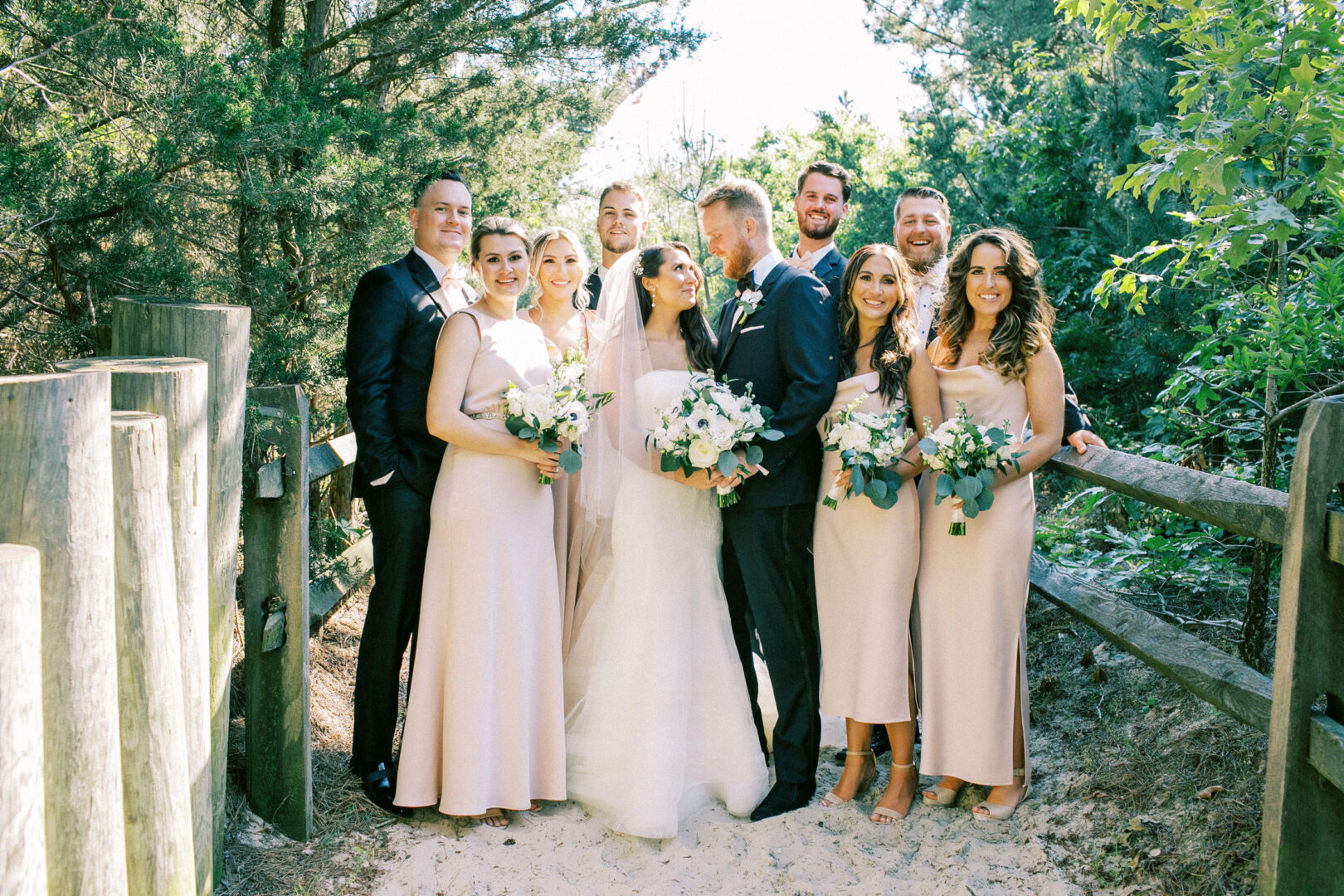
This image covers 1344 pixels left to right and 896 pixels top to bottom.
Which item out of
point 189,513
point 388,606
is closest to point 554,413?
point 388,606

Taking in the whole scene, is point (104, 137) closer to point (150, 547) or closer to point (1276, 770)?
point (150, 547)

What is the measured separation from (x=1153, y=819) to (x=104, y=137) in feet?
17.8

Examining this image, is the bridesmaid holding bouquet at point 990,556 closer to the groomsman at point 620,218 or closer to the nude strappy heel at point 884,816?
the nude strappy heel at point 884,816

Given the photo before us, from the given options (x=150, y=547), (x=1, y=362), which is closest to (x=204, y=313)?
(x=150, y=547)

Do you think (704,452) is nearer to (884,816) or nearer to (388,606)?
(388,606)

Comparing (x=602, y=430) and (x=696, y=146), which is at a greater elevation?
(x=696, y=146)

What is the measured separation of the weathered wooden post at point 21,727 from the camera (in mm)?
2201

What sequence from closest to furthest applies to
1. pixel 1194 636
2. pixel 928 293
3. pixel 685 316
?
pixel 1194 636 < pixel 685 316 < pixel 928 293

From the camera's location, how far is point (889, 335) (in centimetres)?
437

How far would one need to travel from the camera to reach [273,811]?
4039 mm

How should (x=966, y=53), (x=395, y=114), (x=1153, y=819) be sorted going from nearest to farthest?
(x=1153, y=819) < (x=395, y=114) < (x=966, y=53)

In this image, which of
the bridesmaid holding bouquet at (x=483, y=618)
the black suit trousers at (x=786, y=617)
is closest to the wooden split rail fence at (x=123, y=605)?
the bridesmaid holding bouquet at (x=483, y=618)

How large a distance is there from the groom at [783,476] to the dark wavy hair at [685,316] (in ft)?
0.40

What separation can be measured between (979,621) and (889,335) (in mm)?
1365
